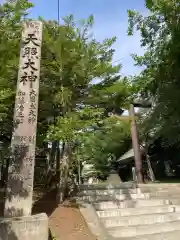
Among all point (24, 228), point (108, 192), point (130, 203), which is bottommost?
point (24, 228)

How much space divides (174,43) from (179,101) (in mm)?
2505

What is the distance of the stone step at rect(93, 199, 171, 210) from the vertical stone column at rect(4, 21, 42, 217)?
2.55 metres

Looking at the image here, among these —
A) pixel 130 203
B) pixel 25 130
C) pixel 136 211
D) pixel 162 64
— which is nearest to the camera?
pixel 25 130

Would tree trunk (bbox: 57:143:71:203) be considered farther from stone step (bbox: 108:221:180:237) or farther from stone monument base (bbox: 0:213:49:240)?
stone monument base (bbox: 0:213:49:240)

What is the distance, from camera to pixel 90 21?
898 centimetres

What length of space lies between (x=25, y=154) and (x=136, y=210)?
3674 millimetres

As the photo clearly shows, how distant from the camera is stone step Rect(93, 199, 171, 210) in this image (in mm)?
7504

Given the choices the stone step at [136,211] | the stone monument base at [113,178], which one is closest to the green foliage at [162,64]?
the stone step at [136,211]

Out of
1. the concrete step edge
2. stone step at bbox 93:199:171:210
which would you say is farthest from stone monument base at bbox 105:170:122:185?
the concrete step edge

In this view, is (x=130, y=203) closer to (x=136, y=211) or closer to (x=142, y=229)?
(x=136, y=211)

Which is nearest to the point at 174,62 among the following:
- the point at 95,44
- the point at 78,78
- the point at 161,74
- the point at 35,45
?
the point at 161,74

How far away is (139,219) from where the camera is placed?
6793mm

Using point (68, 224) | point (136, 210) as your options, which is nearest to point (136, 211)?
point (136, 210)

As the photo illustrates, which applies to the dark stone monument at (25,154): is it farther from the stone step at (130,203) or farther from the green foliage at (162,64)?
the green foliage at (162,64)
